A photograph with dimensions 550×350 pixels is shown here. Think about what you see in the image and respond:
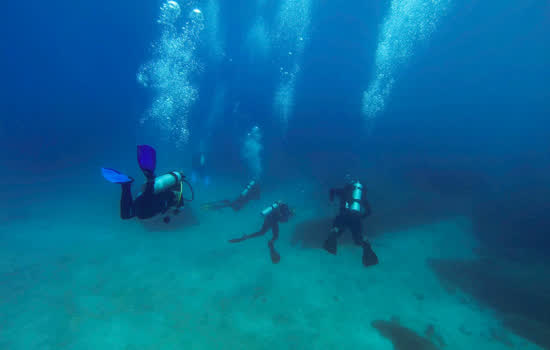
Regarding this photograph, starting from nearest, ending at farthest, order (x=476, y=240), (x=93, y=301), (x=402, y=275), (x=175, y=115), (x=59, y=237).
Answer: (x=93, y=301) → (x=402, y=275) → (x=476, y=240) → (x=59, y=237) → (x=175, y=115)

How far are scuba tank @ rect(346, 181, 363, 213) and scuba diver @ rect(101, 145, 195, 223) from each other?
4554 millimetres

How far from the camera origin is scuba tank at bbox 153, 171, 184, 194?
4.37m

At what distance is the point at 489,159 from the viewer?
19.0m

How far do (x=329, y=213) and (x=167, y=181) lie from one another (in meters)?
10.5

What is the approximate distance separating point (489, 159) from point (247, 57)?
35.7 m

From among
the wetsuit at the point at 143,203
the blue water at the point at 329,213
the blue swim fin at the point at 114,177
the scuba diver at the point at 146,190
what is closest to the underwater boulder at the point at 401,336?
the blue water at the point at 329,213

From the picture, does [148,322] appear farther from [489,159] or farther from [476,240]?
[489,159]

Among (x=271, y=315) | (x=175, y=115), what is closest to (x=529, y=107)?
(x=271, y=315)

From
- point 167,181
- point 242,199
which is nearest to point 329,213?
point 242,199

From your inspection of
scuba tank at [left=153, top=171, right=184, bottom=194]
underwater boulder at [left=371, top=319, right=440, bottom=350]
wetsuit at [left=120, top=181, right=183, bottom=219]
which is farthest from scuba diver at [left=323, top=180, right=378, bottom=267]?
wetsuit at [left=120, top=181, right=183, bottom=219]

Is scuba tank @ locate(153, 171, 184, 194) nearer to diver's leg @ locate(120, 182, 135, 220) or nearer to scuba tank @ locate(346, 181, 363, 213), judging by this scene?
diver's leg @ locate(120, 182, 135, 220)

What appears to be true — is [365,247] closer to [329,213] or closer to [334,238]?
[334,238]

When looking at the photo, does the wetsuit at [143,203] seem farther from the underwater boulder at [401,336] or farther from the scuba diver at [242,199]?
the scuba diver at [242,199]

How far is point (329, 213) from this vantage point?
13719mm
